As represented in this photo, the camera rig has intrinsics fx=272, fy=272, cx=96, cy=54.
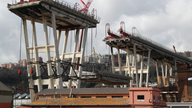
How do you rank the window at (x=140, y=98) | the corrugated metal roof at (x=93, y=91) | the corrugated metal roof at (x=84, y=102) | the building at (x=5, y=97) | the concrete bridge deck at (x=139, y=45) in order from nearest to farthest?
the window at (x=140, y=98), the corrugated metal roof at (x=84, y=102), the corrugated metal roof at (x=93, y=91), the building at (x=5, y=97), the concrete bridge deck at (x=139, y=45)

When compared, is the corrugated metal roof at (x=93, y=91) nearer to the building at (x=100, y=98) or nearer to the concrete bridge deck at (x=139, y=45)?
the building at (x=100, y=98)

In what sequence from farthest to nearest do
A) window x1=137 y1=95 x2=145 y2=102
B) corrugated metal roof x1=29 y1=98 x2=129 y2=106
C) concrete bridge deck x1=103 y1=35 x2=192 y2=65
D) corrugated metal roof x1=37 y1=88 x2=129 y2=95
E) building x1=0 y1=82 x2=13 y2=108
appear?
concrete bridge deck x1=103 y1=35 x2=192 y2=65 < building x1=0 y1=82 x2=13 y2=108 < corrugated metal roof x1=37 y1=88 x2=129 y2=95 < corrugated metal roof x1=29 y1=98 x2=129 y2=106 < window x1=137 y1=95 x2=145 y2=102

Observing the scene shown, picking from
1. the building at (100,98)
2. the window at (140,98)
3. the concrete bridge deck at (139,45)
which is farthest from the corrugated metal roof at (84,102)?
the concrete bridge deck at (139,45)

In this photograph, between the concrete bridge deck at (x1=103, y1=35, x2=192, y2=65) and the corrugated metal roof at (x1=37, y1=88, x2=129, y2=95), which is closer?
the corrugated metal roof at (x1=37, y1=88, x2=129, y2=95)

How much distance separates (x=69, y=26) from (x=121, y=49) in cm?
3712

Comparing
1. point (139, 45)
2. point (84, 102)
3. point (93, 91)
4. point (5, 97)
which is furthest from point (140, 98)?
point (139, 45)

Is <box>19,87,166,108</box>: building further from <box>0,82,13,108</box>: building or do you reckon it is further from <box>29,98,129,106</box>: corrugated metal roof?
<box>0,82,13,108</box>: building

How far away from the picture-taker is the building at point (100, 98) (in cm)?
5288

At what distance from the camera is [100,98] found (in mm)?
58594

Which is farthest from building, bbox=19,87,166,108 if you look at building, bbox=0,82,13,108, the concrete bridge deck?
the concrete bridge deck

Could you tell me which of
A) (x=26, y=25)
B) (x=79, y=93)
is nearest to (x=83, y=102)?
(x=79, y=93)

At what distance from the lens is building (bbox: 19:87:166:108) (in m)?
52.9

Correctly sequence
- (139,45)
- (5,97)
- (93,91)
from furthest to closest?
(139,45), (5,97), (93,91)

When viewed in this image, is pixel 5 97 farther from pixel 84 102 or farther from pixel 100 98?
pixel 100 98
